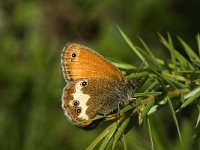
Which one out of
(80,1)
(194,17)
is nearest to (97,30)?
(80,1)

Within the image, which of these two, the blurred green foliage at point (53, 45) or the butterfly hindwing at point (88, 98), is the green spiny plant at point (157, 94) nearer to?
the butterfly hindwing at point (88, 98)

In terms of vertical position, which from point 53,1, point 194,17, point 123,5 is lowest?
point 194,17

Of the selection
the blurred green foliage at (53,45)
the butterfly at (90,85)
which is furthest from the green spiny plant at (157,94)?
the blurred green foliage at (53,45)

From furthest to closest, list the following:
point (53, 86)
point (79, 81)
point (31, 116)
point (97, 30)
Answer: point (97, 30) → point (53, 86) → point (31, 116) → point (79, 81)

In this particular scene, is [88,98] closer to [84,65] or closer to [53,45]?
[84,65]

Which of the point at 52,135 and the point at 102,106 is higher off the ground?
the point at 52,135

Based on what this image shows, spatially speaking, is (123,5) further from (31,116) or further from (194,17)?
(31,116)
